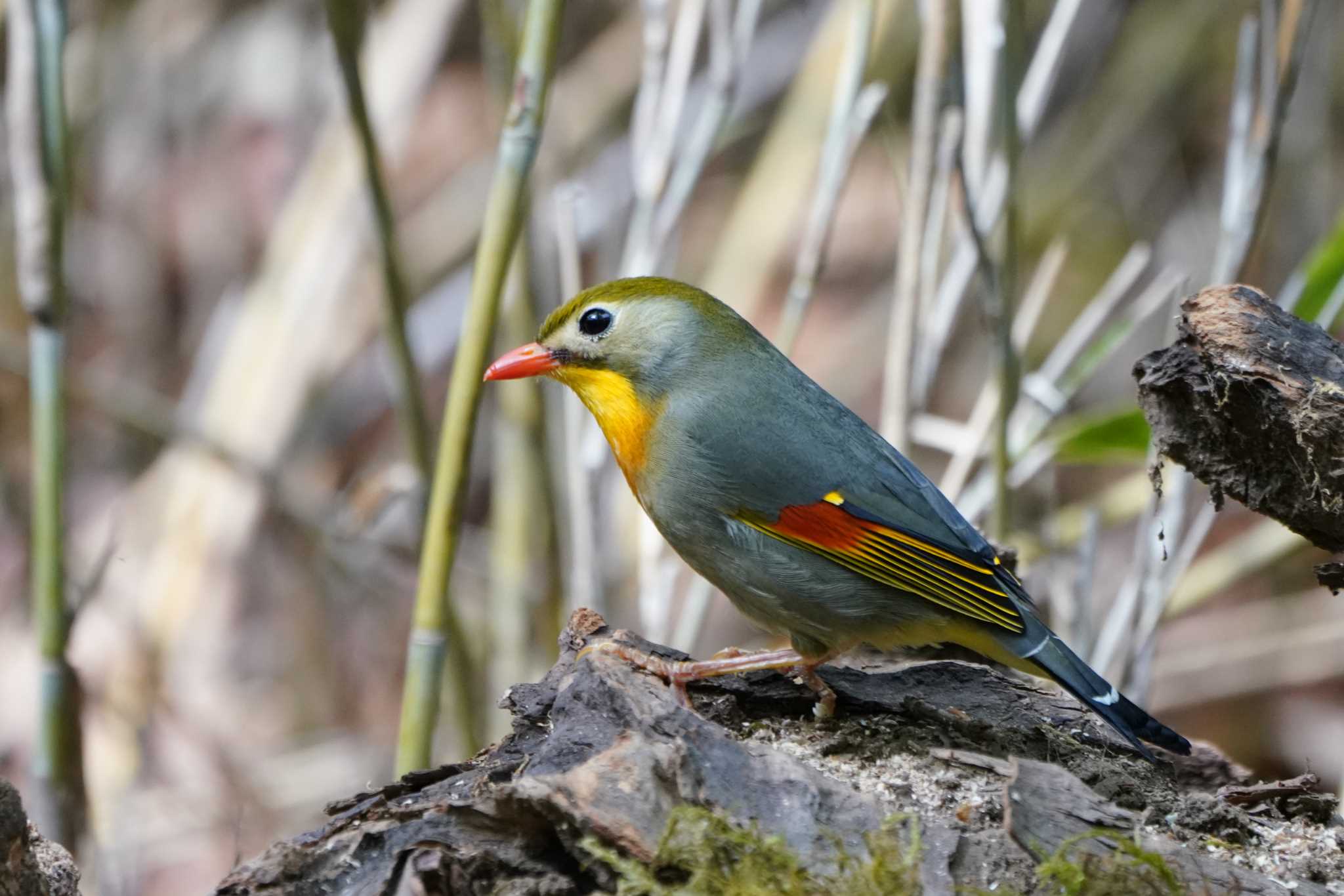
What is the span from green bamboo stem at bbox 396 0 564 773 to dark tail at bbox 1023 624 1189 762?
1.25 m

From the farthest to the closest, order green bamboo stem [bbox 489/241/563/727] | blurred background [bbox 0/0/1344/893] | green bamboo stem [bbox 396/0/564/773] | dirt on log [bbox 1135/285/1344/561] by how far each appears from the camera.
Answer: green bamboo stem [bbox 489/241/563/727] → blurred background [bbox 0/0/1344/893] → green bamboo stem [bbox 396/0/564/773] → dirt on log [bbox 1135/285/1344/561]

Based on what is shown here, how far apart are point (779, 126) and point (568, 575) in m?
2.42

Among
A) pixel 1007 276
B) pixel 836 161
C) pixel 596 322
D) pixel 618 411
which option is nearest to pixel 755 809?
pixel 618 411

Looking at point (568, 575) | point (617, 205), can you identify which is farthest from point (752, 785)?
point (617, 205)

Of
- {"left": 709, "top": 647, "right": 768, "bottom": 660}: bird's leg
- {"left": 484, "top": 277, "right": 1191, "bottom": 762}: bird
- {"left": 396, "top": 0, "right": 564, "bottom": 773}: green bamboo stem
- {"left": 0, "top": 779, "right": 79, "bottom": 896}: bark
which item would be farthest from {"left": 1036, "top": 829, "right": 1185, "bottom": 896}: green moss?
{"left": 0, "top": 779, "right": 79, "bottom": 896}: bark

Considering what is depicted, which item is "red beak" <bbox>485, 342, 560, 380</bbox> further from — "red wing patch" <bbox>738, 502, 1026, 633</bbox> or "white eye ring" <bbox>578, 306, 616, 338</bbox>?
"red wing patch" <bbox>738, 502, 1026, 633</bbox>

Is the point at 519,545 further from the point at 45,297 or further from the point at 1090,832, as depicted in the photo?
the point at 1090,832

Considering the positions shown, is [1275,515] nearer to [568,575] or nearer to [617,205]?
[568,575]

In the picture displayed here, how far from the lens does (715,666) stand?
2.68 metres

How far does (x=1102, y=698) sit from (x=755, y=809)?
0.96 meters

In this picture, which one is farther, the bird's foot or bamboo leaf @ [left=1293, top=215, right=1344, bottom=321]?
bamboo leaf @ [left=1293, top=215, right=1344, bottom=321]

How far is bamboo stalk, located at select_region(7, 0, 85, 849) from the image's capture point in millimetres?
2854

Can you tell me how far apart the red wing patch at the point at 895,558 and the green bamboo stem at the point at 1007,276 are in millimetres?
576

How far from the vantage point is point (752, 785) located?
2.03 m
